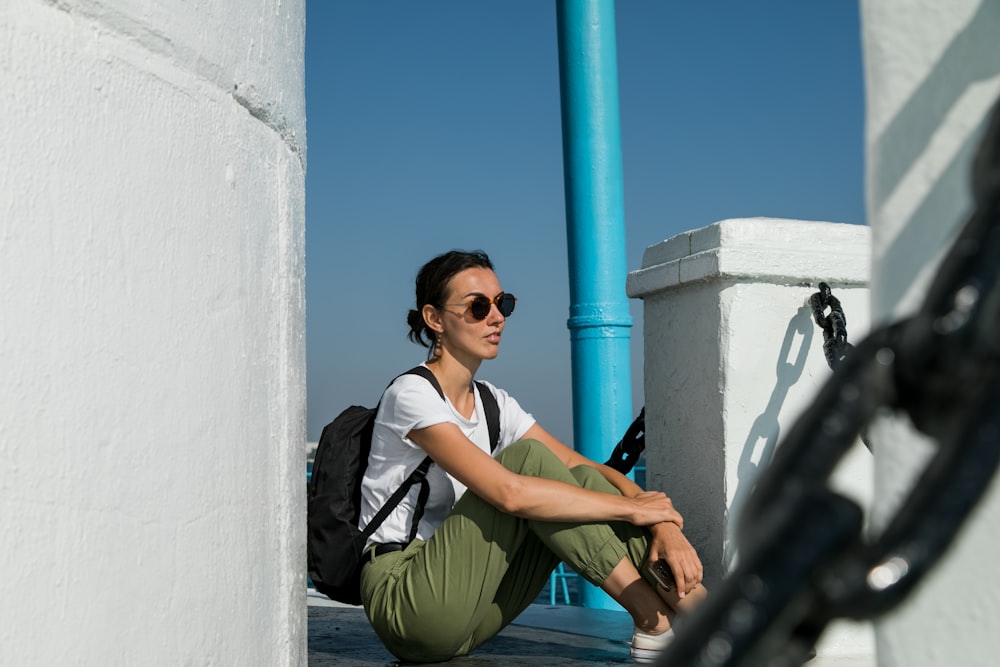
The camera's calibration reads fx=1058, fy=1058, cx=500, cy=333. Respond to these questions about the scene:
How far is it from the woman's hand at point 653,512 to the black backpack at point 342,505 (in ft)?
2.36

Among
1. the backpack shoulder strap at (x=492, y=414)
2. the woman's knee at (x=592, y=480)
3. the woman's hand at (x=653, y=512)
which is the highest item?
the backpack shoulder strap at (x=492, y=414)

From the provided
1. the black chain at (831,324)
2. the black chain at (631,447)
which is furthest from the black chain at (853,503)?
the black chain at (631,447)

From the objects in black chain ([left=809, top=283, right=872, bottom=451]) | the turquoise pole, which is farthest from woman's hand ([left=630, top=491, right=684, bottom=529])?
the turquoise pole

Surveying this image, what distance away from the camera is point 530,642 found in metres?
3.61

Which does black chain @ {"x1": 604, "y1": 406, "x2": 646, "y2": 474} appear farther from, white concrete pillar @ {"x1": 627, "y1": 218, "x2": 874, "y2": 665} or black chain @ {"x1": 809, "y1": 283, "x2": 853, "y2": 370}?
black chain @ {"x1": 809, "y1": 283, "x2": 853, "y2": 370}

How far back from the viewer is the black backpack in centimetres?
323

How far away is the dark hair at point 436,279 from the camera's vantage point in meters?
3.61

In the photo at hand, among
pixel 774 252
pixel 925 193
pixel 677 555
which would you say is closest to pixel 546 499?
pixel 677 555

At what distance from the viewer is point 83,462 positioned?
149 centimetres

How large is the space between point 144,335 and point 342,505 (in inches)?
67.8

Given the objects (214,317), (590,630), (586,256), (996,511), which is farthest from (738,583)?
(586,256)

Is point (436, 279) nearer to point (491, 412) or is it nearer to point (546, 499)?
point (491, 412)

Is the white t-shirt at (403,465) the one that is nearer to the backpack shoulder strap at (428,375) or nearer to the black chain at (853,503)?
the backpack shoulder strap at (428,375)

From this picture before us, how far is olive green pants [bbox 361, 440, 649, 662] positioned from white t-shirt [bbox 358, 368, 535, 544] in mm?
178
